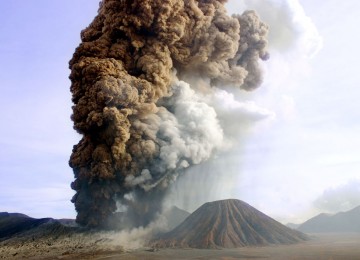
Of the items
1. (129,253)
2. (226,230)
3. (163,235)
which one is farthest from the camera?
(163,235)

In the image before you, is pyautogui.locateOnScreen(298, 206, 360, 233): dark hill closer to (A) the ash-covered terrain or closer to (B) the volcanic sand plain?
(A) the ash-covered terrain

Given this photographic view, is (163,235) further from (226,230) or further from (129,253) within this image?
(129,253)

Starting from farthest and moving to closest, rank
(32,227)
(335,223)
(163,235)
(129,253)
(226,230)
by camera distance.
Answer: (335,223), (32,227), (163,235), (226,230), (129,253)

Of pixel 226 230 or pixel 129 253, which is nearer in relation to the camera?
pixel 129 253

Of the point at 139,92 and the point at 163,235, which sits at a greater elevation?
the point at 139,92

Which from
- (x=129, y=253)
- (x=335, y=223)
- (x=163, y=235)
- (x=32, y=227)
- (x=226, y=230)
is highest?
(x=335, y=223)

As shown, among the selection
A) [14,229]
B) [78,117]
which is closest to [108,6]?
[78,117]

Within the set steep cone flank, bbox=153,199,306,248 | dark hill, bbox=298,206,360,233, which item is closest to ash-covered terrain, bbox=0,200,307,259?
steep cone flank, bbox=153,199,306,248

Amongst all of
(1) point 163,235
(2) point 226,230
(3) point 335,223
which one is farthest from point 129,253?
(3) point 335,223
